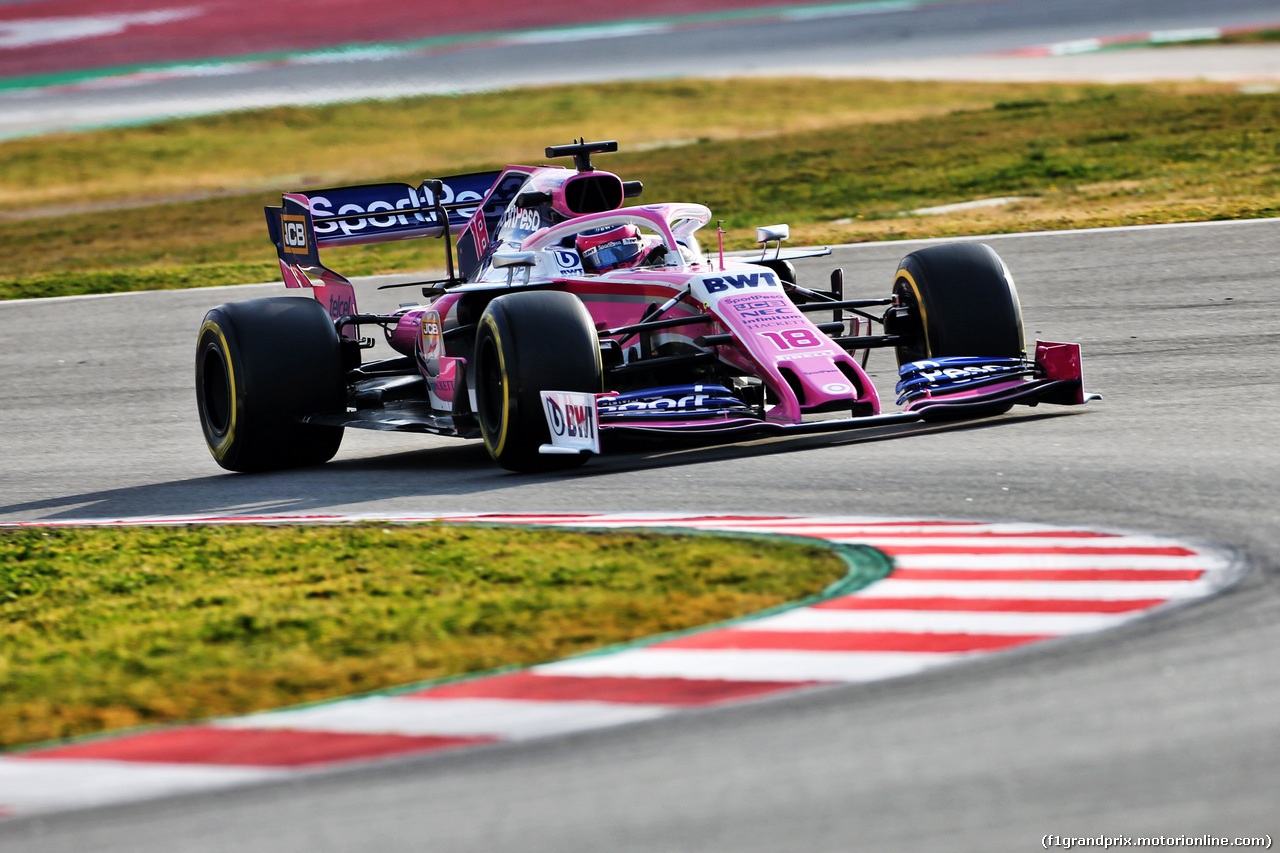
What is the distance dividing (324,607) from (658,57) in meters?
36.2

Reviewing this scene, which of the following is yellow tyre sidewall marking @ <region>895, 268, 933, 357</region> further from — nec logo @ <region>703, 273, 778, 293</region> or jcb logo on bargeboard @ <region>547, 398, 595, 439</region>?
jcb logo on bargeboard @ <region>547, 398, 595, 439</region>

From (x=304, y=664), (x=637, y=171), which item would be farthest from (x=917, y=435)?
(x=637, y=171)

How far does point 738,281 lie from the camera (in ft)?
30.2

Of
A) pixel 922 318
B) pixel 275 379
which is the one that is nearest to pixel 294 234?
pixel 275 379

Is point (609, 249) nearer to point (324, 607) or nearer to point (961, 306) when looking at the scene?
point (961, 306)

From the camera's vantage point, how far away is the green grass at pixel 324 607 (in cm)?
502

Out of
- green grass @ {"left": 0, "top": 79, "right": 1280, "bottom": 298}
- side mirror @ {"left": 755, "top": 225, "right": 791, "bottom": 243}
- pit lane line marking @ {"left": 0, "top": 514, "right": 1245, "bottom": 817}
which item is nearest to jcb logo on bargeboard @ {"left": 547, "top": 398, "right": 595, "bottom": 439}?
side mirror @ {"left": 755, "top": 225, "right": 791, "bottom": 243}

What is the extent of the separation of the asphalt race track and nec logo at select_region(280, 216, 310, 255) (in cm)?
133

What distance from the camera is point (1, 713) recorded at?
16.1 feet

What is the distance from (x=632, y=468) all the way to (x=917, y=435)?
1493mm

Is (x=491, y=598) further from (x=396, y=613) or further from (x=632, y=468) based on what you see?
(x=632, y=468)

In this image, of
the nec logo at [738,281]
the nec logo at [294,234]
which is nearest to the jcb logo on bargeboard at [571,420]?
the nec logo at [738,281]

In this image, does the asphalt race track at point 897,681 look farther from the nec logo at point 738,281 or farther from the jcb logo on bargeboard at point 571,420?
the nec logo at point 738,281

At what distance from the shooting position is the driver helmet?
9.93 m
